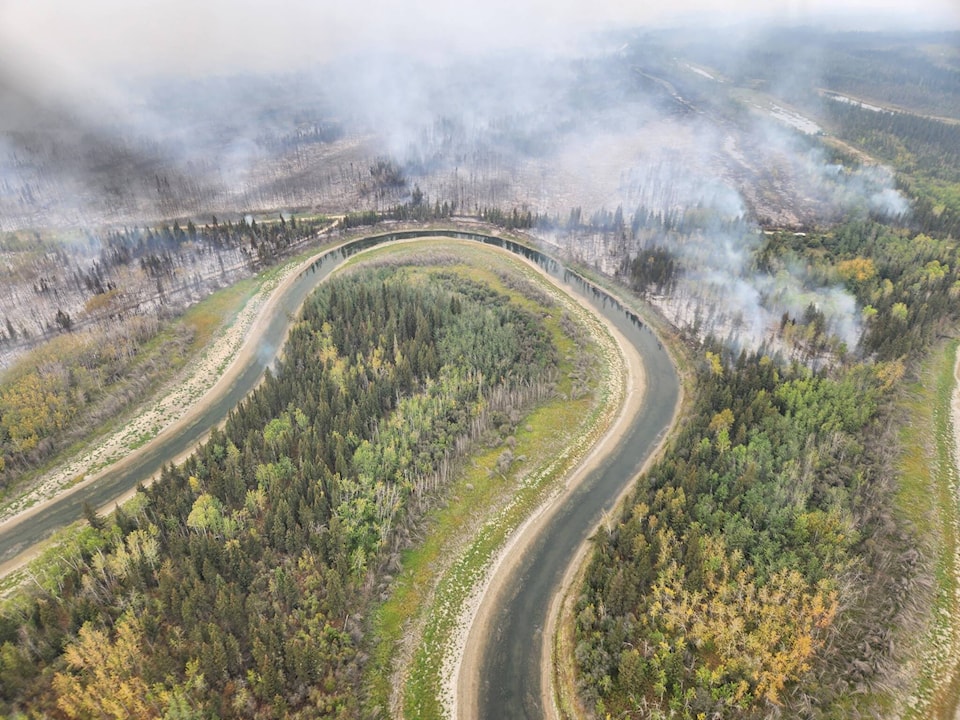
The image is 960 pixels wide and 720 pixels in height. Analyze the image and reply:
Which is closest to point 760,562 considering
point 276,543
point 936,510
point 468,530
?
point 936,510

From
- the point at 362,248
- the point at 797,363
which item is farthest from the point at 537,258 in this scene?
the point at 797,363

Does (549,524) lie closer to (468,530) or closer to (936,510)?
(468,530)

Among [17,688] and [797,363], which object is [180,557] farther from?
[797,363]

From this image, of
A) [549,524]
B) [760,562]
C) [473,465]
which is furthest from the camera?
[473,465]

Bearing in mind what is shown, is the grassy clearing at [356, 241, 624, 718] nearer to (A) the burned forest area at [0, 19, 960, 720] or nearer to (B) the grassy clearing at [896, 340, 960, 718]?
(A) the burned forest area at [0, 19, 960, 720]

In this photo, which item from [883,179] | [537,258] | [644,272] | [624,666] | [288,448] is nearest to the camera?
[624,666]
